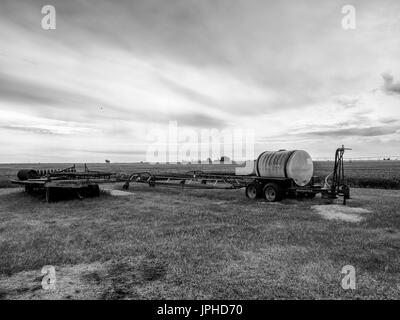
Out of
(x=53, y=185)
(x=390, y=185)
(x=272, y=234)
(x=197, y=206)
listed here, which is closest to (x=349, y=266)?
(x=272, y=234)

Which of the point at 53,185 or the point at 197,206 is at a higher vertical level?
the point at 53,185

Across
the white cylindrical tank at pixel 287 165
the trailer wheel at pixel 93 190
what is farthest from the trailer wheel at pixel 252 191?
the trailer wheel at pixel 93 190

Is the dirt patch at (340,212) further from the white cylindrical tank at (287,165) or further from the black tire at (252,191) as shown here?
the black tire at (252,191)

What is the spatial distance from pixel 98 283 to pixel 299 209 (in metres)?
10.2

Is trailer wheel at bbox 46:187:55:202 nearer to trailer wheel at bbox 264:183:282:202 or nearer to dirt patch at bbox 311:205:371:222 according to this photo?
trailer wheel at bbox 264:183:282:202

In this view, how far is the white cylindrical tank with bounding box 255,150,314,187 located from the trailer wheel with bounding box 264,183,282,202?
849 millimetres

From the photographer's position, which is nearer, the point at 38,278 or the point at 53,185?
the point at 38,278

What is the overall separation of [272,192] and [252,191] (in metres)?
1.50

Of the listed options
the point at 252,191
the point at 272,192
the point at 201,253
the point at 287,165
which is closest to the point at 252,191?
the point at 252,191

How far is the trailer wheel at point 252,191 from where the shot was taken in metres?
17.0

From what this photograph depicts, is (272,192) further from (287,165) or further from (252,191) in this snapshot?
(287,165)

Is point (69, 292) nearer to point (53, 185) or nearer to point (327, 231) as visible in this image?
point (327, 231)

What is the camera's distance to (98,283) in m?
5.63

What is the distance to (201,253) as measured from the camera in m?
7.27
